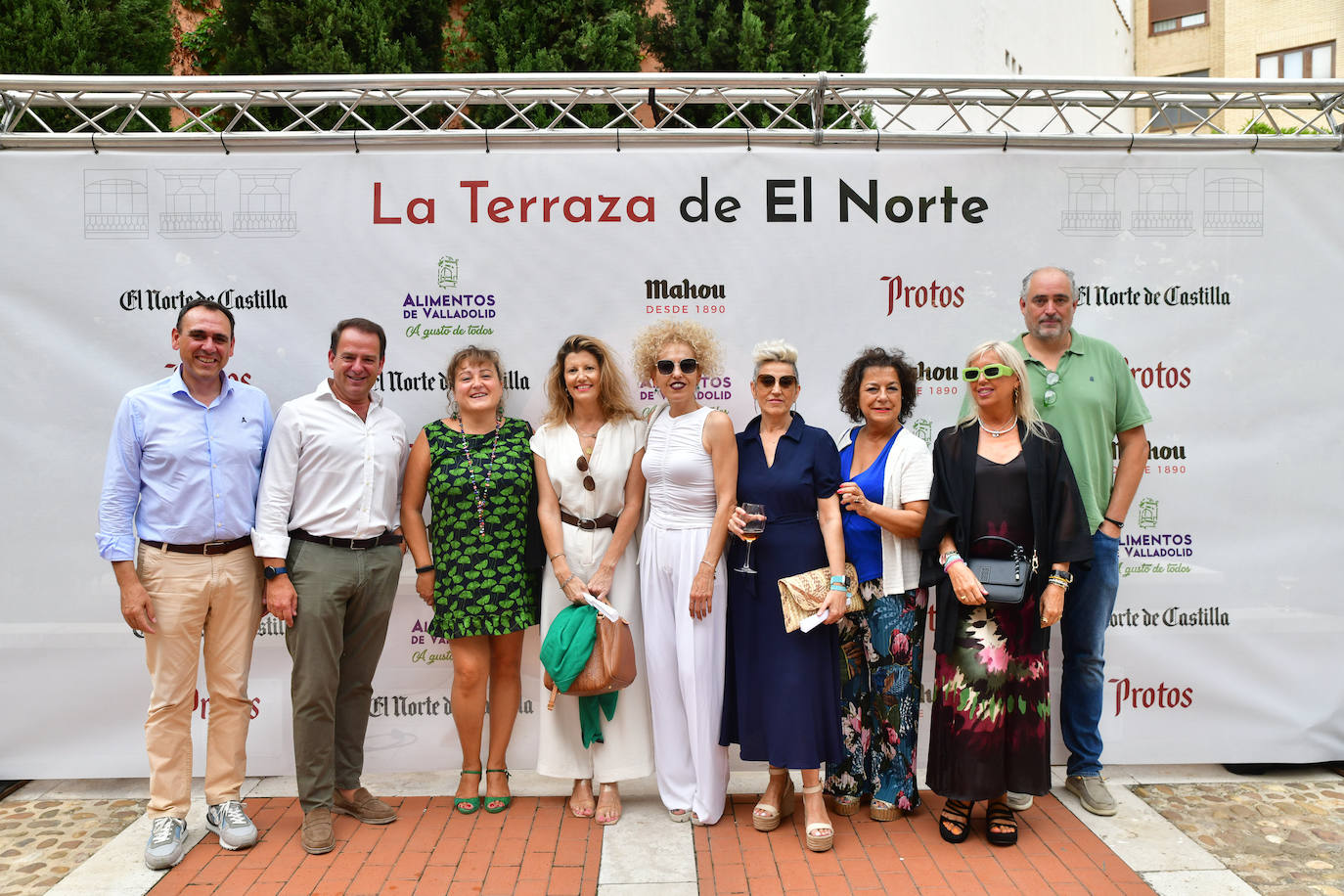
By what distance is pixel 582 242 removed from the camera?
13.4 feet

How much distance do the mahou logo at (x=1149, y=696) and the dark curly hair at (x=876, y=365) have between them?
71.3 inches

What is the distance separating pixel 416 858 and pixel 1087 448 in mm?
3082

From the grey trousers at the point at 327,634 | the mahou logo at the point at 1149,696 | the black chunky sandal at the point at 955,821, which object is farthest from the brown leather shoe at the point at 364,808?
the mahou logo at the point at 1149,696

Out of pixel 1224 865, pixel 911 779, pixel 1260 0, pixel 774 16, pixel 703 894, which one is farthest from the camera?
pixel 1260 0

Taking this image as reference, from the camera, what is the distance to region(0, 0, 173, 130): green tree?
6551mm

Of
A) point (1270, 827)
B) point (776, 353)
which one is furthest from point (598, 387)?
point (1270, 827)

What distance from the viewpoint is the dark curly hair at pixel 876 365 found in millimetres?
3389

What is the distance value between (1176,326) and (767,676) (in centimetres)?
258

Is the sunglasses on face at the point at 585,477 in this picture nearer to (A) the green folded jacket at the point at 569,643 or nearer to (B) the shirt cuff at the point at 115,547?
(A) the green folded jacket at the point at 569,643

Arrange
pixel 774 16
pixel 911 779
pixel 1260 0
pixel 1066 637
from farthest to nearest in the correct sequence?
1. pixel 1260 0
2. pixel 774 16
3. pixel 1066 637
4. pixel 911 779

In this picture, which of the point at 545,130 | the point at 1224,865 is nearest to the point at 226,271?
the point at 545,130

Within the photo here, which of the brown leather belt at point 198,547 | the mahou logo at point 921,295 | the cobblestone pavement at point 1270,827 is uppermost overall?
the mahou logo at point 921,295

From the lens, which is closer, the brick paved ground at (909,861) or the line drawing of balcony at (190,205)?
the brick paved ground at (909,861)

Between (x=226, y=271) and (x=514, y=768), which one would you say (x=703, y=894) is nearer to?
(x=514, y=768)
